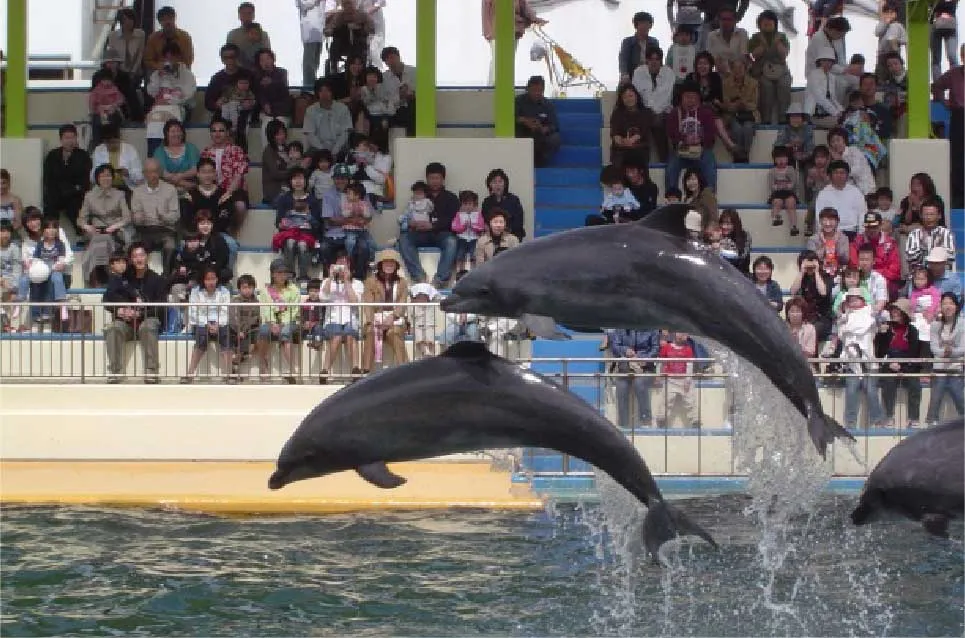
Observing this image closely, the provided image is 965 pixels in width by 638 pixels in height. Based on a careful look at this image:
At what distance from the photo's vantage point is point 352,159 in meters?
22.0

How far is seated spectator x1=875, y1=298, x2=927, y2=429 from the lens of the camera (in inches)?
646

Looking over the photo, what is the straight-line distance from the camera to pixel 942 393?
646 inches

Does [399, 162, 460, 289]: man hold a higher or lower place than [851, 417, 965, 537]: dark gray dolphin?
higher

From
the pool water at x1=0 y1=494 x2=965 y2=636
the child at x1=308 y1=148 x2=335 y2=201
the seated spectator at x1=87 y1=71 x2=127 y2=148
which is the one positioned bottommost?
the pool water at x1=0 y1=494 x2=965 y2=636

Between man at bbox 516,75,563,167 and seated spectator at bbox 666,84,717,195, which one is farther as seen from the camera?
man at bbox 516,75,563,167

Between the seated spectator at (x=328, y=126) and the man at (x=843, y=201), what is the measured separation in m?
5.62

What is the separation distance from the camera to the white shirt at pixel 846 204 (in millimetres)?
21125

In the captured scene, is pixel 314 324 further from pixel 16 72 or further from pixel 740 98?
pixel 740 98

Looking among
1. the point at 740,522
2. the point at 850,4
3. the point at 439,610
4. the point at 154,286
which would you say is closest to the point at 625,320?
the point at 439,610

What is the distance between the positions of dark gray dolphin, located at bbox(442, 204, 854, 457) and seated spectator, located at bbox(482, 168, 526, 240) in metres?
12.5

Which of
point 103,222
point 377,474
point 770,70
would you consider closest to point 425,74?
point 103,222

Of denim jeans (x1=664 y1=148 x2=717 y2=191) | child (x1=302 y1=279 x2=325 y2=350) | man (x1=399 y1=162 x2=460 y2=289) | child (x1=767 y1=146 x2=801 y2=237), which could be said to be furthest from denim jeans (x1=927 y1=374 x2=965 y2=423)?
denim jeans (x1=664 y1=148 x2=717 y2=191)

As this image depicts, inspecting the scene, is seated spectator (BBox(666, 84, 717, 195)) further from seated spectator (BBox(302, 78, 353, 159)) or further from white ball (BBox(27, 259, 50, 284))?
white ball (BBox(27, 259, 50, 284))

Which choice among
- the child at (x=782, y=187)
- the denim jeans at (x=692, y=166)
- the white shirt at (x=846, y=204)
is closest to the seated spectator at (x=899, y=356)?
the white shirt at (x=846, y=204)
